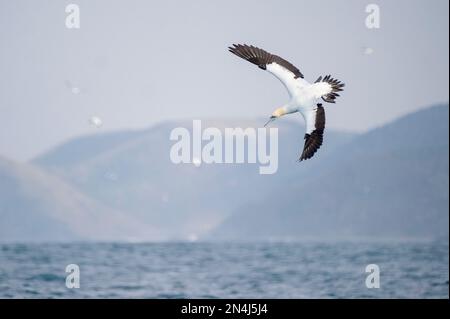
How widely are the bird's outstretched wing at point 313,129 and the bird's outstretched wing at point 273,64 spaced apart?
0.61 meters

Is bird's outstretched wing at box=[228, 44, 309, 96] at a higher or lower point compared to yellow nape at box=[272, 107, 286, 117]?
higher

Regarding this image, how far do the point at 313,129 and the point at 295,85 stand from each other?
1.07 m

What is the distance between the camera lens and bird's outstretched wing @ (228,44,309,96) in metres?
A: 17.8

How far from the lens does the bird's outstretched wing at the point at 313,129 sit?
1811cm

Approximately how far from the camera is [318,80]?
17.8 meters

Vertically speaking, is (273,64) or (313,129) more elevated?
(273,64)

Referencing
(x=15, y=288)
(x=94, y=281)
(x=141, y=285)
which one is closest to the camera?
(x=15, y=288)

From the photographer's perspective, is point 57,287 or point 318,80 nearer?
point 318,80

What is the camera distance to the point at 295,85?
17.9 meters

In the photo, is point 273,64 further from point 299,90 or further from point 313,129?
point 313,129

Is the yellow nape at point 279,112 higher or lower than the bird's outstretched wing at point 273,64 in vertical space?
lower
